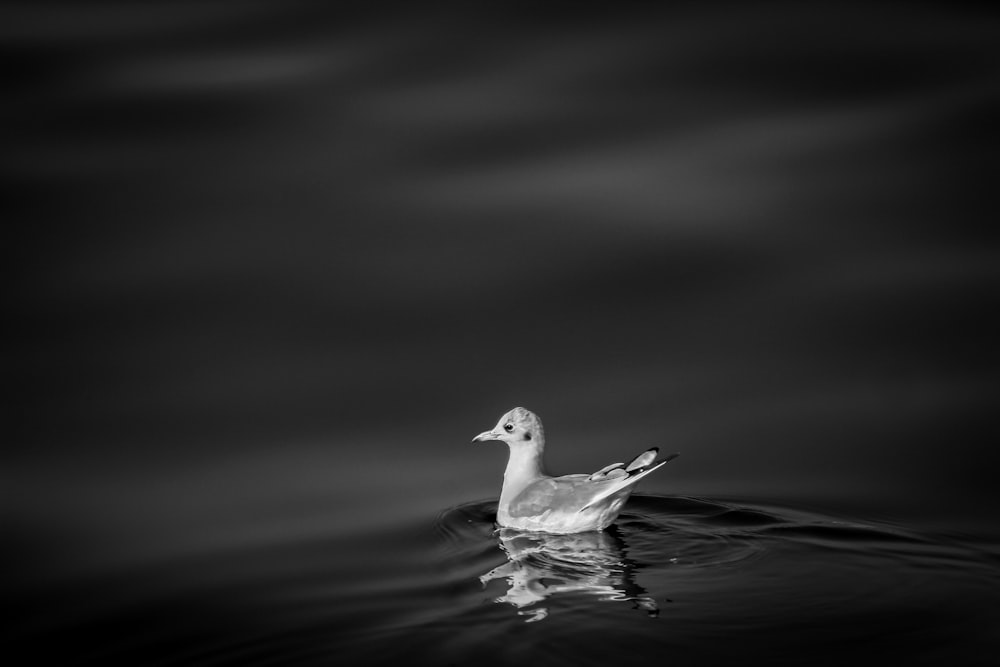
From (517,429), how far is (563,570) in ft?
5.77

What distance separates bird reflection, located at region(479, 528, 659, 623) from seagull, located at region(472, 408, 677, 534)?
10 cm

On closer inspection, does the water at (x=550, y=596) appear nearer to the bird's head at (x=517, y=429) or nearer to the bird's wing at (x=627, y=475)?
the bird's wing at (x=627, y=475)

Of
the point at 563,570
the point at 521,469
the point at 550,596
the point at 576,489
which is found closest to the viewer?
the point at 550,596

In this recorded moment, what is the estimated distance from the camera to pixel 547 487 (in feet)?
31.0

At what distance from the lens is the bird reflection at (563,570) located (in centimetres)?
741

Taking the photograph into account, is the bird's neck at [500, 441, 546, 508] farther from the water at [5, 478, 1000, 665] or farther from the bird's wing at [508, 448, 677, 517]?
the water at [5, 478, 1000, 665]

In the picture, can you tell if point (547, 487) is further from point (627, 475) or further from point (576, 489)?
point (627, 475)

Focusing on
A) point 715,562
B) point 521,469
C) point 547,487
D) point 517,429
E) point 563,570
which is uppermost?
point 517,429

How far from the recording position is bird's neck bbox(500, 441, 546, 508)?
→ 961cm

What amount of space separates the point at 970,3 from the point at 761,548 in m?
9.59

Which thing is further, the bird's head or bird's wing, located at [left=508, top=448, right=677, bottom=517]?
the bird's head

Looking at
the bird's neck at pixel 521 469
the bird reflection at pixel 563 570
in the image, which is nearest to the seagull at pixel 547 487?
the bird's neck at pixel 521 469

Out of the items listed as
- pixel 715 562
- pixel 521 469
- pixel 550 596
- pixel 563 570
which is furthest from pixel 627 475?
pixel 550 596

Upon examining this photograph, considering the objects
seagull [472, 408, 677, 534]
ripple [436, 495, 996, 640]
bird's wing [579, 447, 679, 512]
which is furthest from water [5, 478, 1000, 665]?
bird's wing [579, 447, 679, 512]
